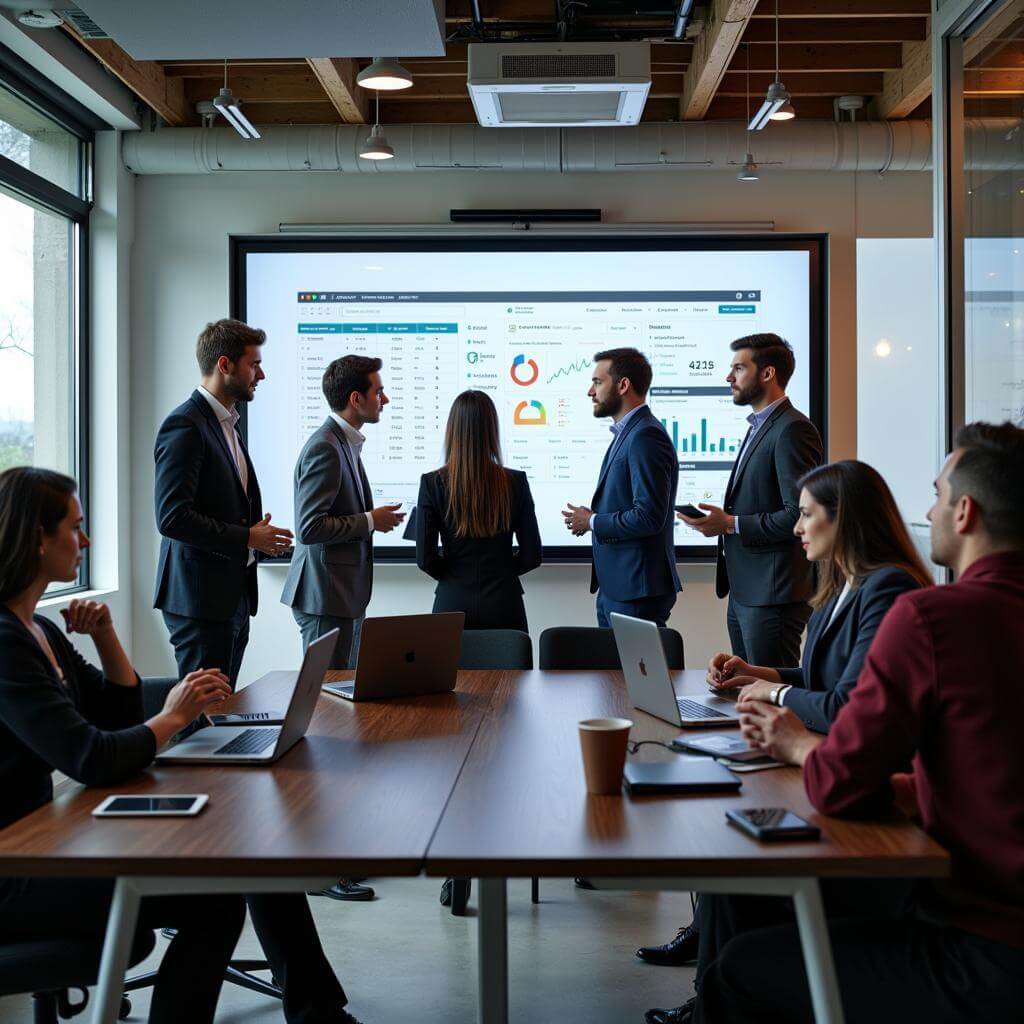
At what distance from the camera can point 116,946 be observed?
1.71 meters

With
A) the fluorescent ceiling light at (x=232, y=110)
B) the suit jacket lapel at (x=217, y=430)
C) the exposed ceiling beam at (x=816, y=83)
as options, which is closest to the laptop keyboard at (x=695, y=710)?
the suit jacket lapel at (x=217, y=430)

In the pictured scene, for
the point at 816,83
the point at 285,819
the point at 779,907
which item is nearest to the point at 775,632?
the point at 779,907

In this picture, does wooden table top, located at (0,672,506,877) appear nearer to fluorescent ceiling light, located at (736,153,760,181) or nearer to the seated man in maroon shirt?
the seated man in maroon shirt

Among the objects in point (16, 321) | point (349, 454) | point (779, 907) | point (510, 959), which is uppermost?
point (16, 321)

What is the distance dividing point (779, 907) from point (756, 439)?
89.9 inches

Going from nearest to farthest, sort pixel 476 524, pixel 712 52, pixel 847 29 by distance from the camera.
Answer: pixel 476 524 → pixel 712 52 → pixel 847 29

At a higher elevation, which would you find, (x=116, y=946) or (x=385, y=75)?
(x=385, y=75)

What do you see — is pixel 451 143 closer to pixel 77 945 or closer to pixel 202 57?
pixel 202 57

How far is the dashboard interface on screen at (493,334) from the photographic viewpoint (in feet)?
20.4

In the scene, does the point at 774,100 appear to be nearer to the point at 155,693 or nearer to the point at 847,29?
the point at 847,29

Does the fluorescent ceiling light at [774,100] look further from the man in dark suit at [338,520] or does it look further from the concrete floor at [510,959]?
the concrete floor at [510,959]

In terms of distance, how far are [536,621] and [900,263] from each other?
9.48 feet

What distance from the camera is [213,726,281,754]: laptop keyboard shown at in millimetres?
2361

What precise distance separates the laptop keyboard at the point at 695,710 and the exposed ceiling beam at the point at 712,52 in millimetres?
2945
